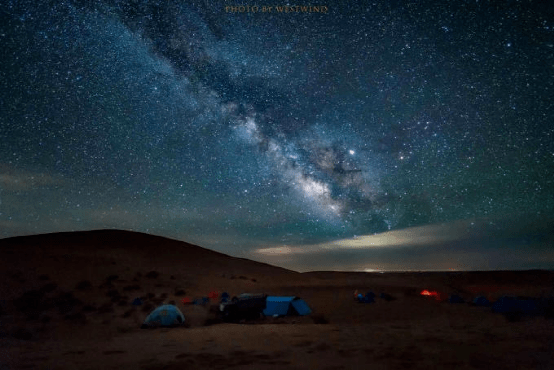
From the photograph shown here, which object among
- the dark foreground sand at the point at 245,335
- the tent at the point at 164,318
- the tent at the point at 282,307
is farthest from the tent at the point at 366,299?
the tent at the point at 164,318

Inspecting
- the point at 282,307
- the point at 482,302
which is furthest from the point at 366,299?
the point at 282,307

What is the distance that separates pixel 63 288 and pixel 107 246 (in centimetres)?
3730

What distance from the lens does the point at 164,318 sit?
2081 cm

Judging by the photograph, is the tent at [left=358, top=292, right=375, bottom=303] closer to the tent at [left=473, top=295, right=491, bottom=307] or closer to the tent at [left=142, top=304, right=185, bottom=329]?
the tent at [left=473, top=295, right=491, bottom=307]

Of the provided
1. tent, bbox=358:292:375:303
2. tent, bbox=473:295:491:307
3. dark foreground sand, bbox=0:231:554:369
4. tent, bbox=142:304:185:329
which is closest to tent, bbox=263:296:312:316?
dark foreground sand, bbox=0:231:554:369

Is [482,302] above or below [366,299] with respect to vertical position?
above

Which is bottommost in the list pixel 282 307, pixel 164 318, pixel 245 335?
pixel 245 335

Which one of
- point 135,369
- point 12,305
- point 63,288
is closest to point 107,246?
point 63,288

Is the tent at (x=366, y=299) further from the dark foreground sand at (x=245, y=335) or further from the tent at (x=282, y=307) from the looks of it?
the tent at (x=282, y=307)

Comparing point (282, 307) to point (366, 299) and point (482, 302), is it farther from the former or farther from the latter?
point (482, 302)

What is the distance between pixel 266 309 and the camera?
24.1 metres

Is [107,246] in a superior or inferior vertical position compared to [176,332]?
superior

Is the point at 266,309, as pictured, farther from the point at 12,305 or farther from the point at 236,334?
the point at 12,305

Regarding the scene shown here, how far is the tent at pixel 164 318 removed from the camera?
20.7 m
